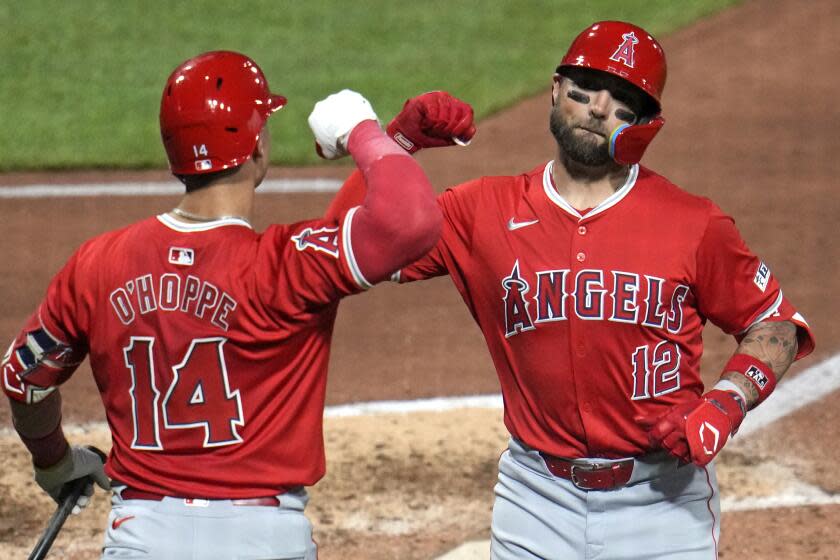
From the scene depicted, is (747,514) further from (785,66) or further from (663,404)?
(785,66)

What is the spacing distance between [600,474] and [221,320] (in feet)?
4.04

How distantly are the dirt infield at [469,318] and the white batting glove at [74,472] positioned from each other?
1340 millimetres

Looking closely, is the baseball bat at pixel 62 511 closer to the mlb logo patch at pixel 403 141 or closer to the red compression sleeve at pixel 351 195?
the red compression sleeve at pixel 351 195

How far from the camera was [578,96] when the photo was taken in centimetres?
423

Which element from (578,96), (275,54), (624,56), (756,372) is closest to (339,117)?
(578,96)

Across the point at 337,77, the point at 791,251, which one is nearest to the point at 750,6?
the point at 337,77

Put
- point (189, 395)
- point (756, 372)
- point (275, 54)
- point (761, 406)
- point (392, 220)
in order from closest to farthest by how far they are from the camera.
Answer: point (392, 220), point (189, 395), point (756, 372), point (761, 406), point (275, 54)

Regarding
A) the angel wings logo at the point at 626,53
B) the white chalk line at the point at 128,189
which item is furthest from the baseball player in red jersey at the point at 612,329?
the white chalk line at the point at 128,189

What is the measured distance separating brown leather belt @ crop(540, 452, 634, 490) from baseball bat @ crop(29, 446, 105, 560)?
1376 mm

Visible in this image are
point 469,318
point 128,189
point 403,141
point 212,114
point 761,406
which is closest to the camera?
point 212,114

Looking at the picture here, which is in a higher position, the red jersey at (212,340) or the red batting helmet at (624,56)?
the red batting helmet at (624,56)

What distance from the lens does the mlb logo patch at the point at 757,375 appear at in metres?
4.04

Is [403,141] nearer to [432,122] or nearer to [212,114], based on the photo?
[432,122]

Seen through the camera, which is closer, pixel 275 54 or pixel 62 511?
pixel 62 511
